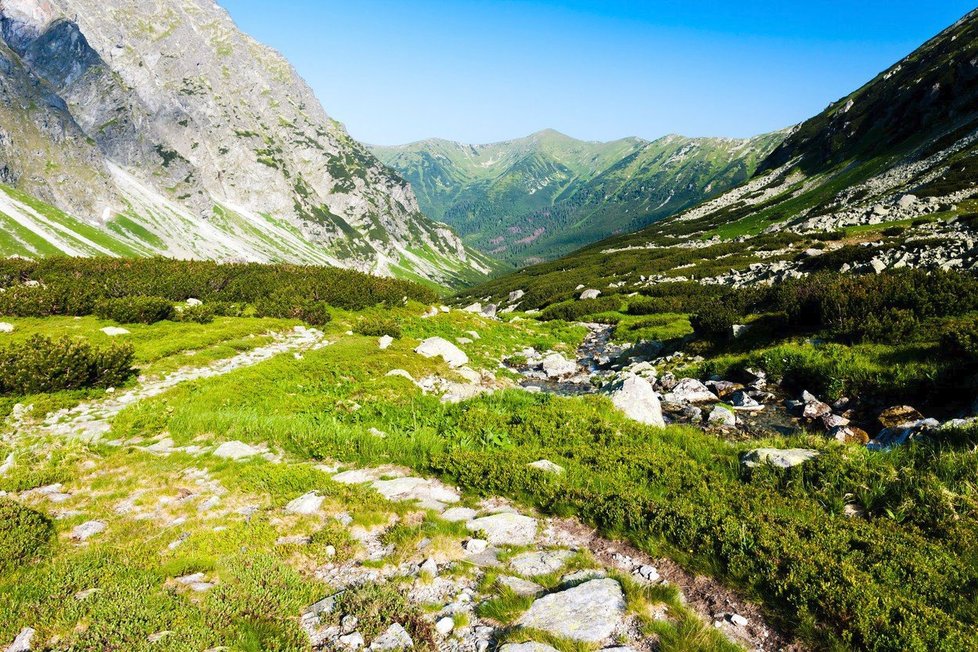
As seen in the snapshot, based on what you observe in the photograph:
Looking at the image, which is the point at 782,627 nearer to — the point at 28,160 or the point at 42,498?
the point at 42,498

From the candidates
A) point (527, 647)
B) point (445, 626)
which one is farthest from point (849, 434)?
point (445, 626)

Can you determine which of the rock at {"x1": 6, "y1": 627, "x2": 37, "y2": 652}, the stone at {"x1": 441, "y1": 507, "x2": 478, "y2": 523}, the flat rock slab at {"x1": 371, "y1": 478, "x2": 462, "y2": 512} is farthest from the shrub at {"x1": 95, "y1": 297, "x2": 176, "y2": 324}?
the stone at {"x1": 441, "y1": 507, "x2": 478, "y2": 523}

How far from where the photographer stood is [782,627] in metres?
5.02

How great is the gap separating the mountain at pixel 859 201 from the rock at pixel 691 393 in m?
15.1

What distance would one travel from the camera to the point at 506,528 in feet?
24.5

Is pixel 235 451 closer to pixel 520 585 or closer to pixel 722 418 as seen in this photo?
pixel 520 585

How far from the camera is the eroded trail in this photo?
1245cm

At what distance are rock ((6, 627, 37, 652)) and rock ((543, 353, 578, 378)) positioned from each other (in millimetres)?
19934

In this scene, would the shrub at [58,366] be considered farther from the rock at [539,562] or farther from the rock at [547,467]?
the rock at [539,562]

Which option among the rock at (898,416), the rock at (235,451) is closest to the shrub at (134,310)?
the rock at (235,451)

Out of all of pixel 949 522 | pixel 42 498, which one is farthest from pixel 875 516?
pixel 42 498

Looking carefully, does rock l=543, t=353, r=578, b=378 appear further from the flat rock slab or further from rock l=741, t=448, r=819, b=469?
the flat rock slab

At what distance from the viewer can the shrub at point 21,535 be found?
6129 millimetres

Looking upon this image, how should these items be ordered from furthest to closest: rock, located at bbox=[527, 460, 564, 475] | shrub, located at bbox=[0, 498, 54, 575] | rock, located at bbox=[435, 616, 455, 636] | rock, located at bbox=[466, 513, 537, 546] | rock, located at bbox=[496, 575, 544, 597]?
rock, located at bbox=[527, 460, 564, 475], rock, located at bbox=[466, 513, 537, 546], shrub, located at bbox=[0, 498, 54, 575], rock, located at bbox=[496, 575, 544, 597], rock, located at bbox=[435, 616, 455, 636]
